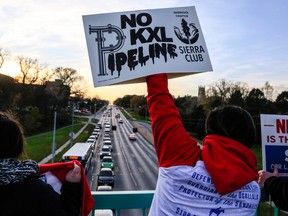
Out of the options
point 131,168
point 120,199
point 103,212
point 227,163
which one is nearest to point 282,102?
point 131,168

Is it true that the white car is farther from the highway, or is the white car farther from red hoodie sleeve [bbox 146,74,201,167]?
the highway

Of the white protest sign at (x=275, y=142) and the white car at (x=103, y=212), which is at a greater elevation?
the white protest sign at (x=275, y=142)

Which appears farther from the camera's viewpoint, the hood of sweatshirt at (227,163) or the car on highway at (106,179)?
the car on highway at (106,179)

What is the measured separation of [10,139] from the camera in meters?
1.65

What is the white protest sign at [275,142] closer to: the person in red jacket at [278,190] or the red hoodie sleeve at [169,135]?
the person in red jacket at [278,190]

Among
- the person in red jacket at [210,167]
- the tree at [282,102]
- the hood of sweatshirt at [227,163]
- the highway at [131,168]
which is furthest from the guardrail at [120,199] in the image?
the tree at [282,102]

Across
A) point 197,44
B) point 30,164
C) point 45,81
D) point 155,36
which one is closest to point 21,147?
point 30,164

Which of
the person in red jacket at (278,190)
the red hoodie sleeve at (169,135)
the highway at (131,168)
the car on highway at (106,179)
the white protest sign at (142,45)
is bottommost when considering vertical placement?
the highway at (131,168)

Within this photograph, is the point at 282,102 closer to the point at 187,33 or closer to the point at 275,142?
the point at 275,142

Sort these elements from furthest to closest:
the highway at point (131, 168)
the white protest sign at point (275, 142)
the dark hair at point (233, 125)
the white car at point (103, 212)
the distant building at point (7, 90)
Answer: the distant building at point (7, 90)
the highway at point (131, 168)
the white car at point (103, 212)
the white protest sign at point (275, 142)
the dark hair at point (233, 125)

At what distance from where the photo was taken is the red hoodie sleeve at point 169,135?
170cm

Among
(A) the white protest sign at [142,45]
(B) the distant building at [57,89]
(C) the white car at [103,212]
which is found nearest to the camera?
(A) the white protest sign at [142,45]

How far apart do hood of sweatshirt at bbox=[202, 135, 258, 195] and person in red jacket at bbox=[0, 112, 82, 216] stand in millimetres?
762

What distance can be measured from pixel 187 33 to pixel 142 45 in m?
0.32
